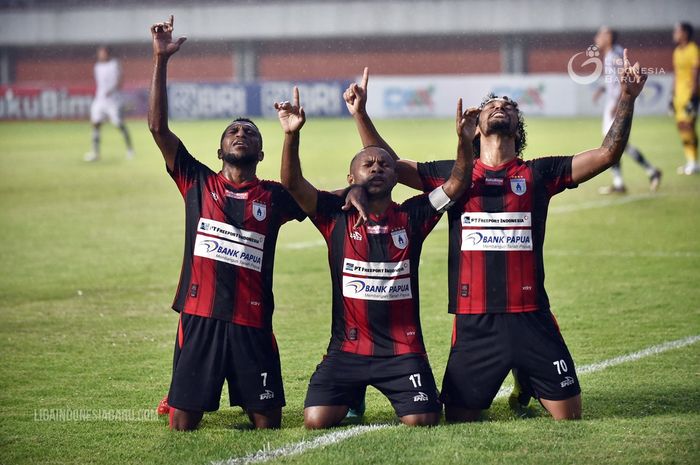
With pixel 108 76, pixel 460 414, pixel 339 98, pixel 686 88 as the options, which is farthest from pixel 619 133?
pixel 339 98

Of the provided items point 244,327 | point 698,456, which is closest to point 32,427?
point 244,327

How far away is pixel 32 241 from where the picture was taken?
48.3ft

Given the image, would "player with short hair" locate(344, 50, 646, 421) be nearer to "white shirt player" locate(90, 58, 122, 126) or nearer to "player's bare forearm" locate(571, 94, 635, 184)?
"player's bare forearm" locate(571, 94, 635, 184)

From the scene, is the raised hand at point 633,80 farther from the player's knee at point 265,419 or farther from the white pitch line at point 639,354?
the player's knee at point 265,419

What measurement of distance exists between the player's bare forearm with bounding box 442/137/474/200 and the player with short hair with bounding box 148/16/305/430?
939 mm

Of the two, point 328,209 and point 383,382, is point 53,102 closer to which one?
point 328,209

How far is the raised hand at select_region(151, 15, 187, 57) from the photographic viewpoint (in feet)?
21.4

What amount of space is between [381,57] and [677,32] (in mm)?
32864

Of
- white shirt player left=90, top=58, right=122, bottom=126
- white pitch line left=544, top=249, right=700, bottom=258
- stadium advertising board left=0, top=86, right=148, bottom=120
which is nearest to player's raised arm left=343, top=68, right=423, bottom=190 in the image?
white pitch line left=544, top=249, right=700, bottom=258

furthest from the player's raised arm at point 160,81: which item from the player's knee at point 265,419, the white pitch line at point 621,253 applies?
the white pitch line at point 621,253

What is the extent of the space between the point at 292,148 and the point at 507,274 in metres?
1.45

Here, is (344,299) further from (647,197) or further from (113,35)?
(113,35)

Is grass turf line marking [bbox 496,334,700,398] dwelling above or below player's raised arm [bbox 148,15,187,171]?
below

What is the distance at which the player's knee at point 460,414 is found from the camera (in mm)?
6621
